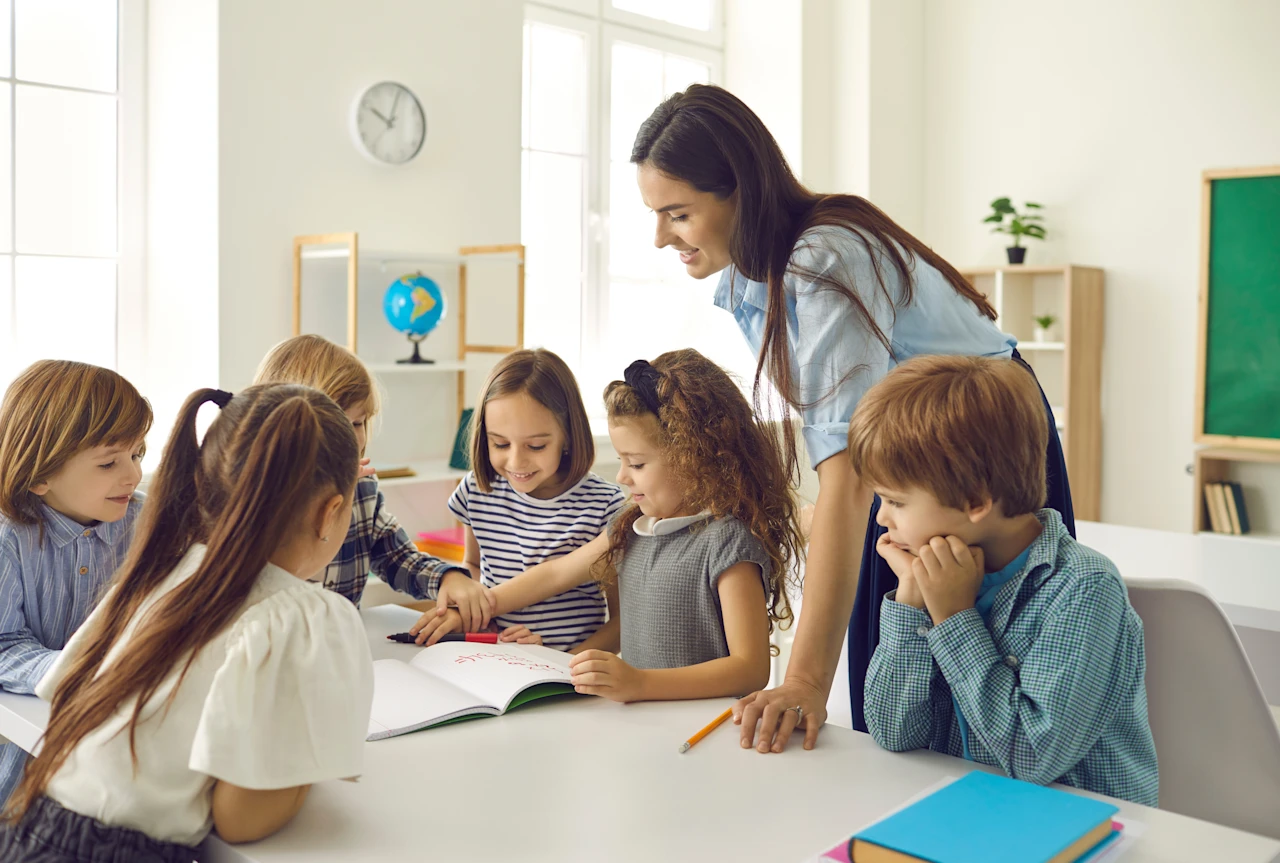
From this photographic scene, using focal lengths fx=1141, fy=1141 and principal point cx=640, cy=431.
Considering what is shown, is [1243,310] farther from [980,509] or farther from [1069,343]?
[980,509]

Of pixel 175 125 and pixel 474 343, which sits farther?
pixel 474 343

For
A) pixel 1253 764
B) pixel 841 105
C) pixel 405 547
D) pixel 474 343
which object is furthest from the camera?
pixel 841 105

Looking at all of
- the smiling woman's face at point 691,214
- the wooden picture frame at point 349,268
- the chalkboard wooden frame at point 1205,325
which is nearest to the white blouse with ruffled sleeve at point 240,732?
the smiling woman's face at point 691,214

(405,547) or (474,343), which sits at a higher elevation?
(474,343)

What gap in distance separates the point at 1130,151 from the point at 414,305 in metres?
2.94

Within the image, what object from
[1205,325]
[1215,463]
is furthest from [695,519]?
[1215,463]

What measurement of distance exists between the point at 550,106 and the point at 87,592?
3.33 m

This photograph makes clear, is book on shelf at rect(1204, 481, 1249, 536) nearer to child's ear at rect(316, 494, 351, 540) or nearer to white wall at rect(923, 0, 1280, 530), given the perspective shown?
white wall at rect(923, 0, 1280, 530)

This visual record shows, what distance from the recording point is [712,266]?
1.54 m

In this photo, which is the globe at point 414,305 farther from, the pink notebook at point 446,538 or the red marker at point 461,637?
the red marker at point 461,637

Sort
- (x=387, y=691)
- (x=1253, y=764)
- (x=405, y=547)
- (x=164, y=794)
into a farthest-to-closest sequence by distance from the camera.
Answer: (x=405, y=547) → (x=387, y=691) → (x=1253, y=764) → (x=164, y=794)

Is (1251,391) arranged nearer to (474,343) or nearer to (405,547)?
(474,343)

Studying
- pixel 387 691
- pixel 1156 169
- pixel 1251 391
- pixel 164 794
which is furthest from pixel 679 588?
pixel 1156 169

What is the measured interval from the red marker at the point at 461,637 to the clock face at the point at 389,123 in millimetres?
2127
